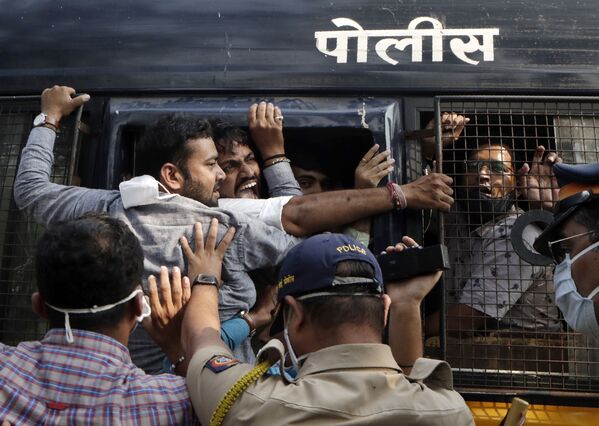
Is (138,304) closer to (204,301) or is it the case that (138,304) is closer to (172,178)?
(204,301)

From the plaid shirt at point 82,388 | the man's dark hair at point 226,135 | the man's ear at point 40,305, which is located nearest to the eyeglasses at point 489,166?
the man's dark hair at point 226,135

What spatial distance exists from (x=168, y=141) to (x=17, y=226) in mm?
723

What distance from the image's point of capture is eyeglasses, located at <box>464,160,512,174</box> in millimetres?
2719

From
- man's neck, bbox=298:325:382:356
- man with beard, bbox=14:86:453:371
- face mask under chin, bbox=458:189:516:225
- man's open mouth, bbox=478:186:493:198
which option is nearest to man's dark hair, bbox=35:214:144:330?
man with beard, bbox=14:86:453:371

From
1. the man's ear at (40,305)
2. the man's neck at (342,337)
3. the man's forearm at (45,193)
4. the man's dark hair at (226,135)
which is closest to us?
the man's neck at (342,337)

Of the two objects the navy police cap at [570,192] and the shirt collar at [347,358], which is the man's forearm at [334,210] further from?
the shirt collar at [347,358]

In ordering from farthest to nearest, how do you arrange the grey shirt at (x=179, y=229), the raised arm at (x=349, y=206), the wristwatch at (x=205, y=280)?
the raised arm at (x=349, y=206) < the grey shirt at (x=179, y=229) < the wristwatch at (x=205, y=280)

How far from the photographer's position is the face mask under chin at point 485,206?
8.81 feet

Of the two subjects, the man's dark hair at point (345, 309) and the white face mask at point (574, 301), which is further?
the white face mask at point (574, 301)

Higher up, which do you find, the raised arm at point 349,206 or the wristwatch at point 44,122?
the wristwatch at point 44,122

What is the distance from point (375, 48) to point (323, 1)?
312 mm

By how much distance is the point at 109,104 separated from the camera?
2.92 m

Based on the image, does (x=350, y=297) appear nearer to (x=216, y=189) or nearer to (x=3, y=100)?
(x=216, y=189)

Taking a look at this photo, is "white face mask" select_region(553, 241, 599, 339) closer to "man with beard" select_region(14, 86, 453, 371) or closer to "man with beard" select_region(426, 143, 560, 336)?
"man with beard" select_region(426, 143, 560, 336)
